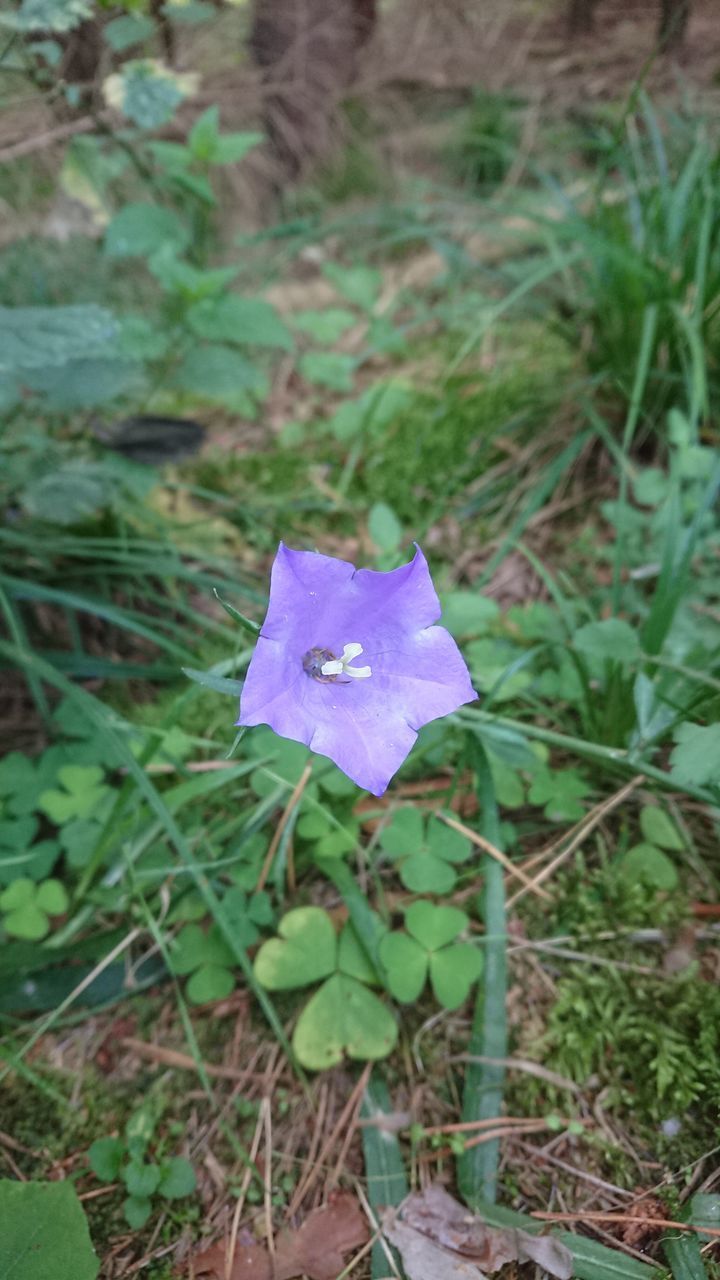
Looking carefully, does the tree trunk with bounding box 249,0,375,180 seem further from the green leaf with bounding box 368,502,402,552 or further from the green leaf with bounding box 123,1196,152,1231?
the green leaf with bounding box 123,1196,152,1231

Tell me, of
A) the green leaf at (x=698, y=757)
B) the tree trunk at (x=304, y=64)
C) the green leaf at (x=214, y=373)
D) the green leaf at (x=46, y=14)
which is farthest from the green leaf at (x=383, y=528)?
the tree trunk at (x=304, y=64)

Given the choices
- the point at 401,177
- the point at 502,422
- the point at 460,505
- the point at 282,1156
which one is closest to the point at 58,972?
the point at 282,1156

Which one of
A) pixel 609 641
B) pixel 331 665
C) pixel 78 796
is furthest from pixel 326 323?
pixel 331 665

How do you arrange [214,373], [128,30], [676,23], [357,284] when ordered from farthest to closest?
1. [676,23]
2. [357,284]
3. [214,373]
4. [128,30]

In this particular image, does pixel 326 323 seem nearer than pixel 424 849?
No

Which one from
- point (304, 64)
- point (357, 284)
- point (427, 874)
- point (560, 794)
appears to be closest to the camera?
point (427, 874)

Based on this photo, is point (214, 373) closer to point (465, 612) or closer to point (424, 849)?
point (465, 612)
